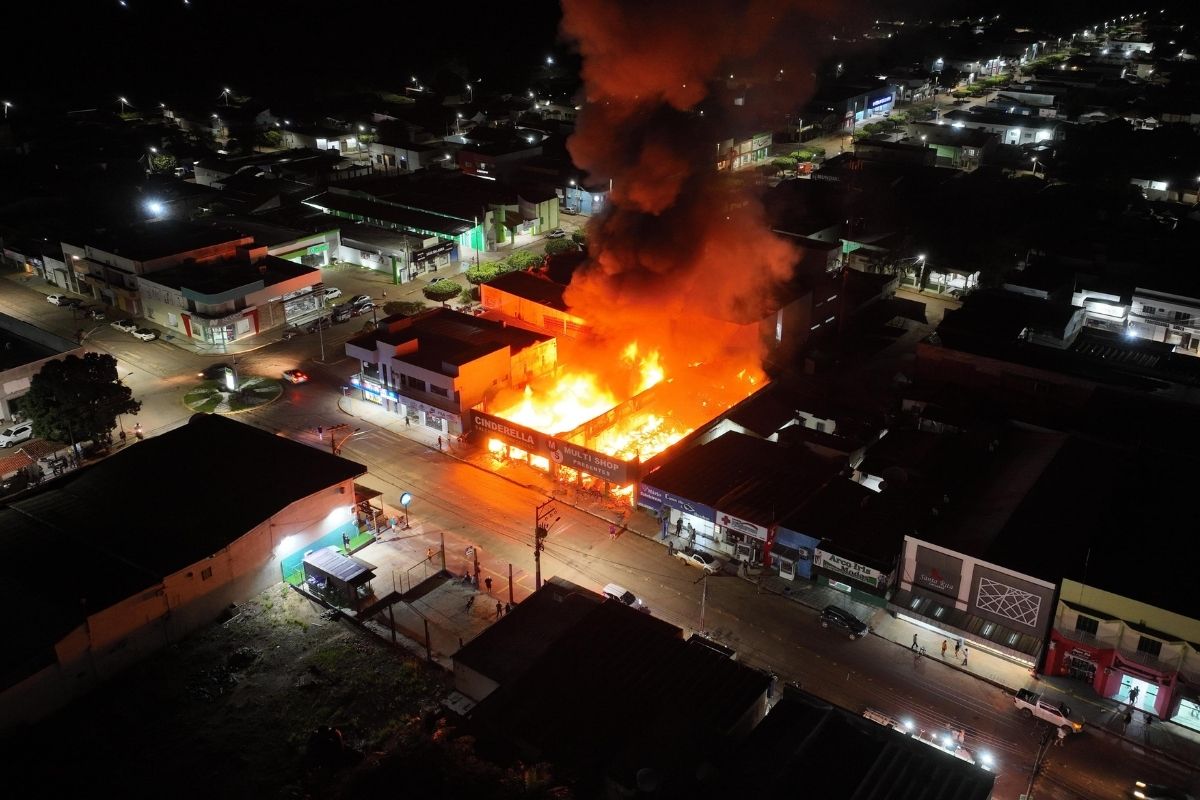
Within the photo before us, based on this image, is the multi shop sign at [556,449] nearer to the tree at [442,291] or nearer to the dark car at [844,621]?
the dark car at [844,621]

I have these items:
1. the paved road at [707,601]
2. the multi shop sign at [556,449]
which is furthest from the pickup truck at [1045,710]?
the multi shop sign at [556,449]

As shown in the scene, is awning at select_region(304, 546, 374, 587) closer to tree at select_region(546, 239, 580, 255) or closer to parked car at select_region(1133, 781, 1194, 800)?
parked car at select_region(1133, 781, 1194, 800)

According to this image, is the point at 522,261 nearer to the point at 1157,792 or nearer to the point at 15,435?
the point at 15,435

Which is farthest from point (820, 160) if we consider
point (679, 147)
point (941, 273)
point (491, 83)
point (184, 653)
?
point (184, 653)

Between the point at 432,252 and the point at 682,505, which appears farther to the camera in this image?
the point at 432,252

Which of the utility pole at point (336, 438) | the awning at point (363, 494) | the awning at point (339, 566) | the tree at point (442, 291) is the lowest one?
the utility pole at point (336, 438)

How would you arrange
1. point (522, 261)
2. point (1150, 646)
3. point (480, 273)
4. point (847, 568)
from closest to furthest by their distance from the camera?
point (1150, 646) < point (847, 568) < point (480, 273) < point (522, 261)

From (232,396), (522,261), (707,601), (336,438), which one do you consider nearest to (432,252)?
(522,261)
